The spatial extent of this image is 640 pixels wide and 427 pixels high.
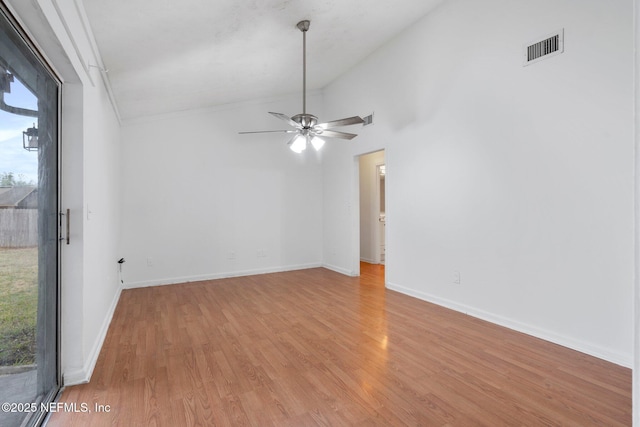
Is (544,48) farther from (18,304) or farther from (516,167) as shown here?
(18,304)

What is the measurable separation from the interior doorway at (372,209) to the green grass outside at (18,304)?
5.68m

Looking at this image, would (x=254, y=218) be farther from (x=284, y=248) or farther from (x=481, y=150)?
(x=481, y=150)

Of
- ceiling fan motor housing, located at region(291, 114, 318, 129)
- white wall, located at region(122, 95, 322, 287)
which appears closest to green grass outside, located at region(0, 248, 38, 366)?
ceiling fan motor housing, located at region(291, 114, 318, 129)

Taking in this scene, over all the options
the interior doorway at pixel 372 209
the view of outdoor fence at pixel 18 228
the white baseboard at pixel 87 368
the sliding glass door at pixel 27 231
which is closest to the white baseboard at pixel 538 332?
the interior doorway at pixel 372 209

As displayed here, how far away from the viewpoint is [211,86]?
4.33 m

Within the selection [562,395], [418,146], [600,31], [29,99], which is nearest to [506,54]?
[600,31]

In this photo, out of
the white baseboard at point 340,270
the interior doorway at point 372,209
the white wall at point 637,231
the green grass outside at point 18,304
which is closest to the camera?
the white wall at point 637,231

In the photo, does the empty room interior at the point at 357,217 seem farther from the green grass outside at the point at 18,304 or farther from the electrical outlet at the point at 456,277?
the green grass outside at the point at 18,304

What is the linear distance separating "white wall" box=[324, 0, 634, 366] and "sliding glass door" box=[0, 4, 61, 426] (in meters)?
3.58

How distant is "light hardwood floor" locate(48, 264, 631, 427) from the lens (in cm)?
181

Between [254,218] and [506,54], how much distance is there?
424 centimetres

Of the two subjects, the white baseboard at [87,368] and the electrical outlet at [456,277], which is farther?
the electrical outlet at [456,277]

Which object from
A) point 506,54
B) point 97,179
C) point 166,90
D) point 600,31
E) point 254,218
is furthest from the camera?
point 254,218

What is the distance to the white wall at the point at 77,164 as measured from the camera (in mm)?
1655
